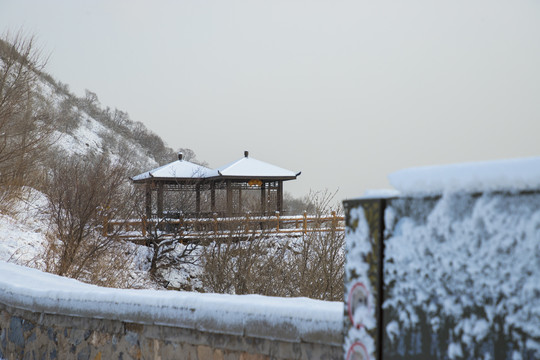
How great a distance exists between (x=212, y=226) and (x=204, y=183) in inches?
234

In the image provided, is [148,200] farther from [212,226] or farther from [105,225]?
[105,225]

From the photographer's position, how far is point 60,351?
422cm

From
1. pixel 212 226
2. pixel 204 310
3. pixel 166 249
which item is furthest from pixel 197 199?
pixel 204 310

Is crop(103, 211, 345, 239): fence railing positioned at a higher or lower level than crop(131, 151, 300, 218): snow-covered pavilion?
lower

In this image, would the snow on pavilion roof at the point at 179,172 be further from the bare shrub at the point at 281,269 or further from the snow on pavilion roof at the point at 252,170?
the bare shrub at the point at 281,269

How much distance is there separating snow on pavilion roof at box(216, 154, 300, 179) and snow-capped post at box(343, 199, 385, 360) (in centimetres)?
2027

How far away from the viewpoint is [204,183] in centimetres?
2328

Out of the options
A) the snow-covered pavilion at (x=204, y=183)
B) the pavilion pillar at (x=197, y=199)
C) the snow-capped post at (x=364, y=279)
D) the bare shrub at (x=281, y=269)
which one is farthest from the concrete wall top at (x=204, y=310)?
the pavilion pillar at (x=197, y=199)

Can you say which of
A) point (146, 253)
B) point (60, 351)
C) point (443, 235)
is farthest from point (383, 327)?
point (146, 253)

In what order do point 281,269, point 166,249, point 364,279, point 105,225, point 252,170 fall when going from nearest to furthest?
point 364,279
point 281,269
point 105,225
point 166,249
point 252,170

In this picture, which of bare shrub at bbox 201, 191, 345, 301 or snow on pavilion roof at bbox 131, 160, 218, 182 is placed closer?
bare shrub at bbox 201, 191, 345, 301

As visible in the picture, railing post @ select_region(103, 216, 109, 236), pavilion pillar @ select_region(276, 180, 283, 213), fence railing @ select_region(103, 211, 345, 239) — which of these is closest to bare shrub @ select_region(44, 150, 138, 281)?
railing post @ select_region(103, 216, 109, 236)

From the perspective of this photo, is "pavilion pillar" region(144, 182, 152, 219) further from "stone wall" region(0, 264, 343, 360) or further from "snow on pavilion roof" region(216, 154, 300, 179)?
"stone wall" region(0, 264, 343, 360)

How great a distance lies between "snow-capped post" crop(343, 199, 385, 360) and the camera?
1.72m
